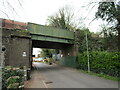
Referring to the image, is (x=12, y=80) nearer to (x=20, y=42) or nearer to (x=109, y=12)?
(x=20, y=42)

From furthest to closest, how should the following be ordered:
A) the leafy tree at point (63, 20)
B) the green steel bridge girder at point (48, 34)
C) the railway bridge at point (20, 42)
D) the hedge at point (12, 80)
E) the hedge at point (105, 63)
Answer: the leafy tree at point (63, 20) < the green steel bridge girder at point (48, 34) < the railway bridge at point (20, 42) < the hedge at point (105, 63) < the hedge at point (12, 80)

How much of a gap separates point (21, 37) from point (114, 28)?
39.5 ft

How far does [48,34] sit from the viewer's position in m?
16.2

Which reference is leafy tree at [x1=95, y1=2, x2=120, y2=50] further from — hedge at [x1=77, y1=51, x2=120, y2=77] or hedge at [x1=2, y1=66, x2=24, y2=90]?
hedge at [x1=2, y1=66, x2=24, y2=90]

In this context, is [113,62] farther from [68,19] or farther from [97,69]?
[68,19]

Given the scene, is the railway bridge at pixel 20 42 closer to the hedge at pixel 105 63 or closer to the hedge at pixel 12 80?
the hedge at pixel 12 80

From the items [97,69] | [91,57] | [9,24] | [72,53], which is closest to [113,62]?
[97,69]

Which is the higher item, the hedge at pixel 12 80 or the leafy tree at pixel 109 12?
the leafy tree at pixel 109 12

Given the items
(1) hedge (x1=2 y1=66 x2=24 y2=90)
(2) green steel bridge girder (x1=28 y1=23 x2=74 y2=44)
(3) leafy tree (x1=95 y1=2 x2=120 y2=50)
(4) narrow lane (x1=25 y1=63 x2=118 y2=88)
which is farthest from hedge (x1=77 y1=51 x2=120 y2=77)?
(1) hedge (x1=2 y1=66 x2=24 y2=90)

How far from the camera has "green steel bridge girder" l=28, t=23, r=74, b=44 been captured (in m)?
15.2

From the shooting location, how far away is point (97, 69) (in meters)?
12.5

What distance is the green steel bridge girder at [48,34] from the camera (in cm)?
1524

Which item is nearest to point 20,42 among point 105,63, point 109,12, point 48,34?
point 48,34

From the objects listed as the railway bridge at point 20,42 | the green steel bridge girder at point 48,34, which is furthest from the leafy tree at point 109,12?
the railway bridge at point 20,42
